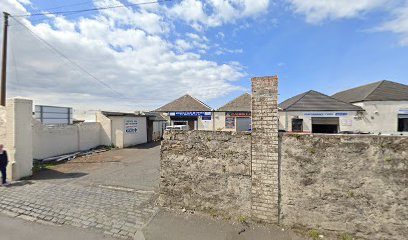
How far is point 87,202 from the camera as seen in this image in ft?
19.7

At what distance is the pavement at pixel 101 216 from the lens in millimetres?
4480

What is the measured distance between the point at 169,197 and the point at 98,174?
5220 mm

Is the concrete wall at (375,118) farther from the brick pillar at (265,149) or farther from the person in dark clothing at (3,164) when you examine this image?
the person in dark clothing at (3,164)

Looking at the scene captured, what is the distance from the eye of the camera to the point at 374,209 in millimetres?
4066

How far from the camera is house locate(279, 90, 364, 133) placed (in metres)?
22.4

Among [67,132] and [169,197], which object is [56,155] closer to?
[67,132]

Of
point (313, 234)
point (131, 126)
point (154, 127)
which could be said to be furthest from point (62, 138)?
point (313, 234)

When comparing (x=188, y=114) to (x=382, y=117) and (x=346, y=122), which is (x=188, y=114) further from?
(x=382, y=117)

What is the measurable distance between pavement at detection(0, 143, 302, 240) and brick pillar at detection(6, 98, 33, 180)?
76 centimetres

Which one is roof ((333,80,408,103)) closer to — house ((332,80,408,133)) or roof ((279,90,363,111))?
house ((332,80,408,133))

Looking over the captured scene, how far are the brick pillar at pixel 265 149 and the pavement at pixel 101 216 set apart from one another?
43cm

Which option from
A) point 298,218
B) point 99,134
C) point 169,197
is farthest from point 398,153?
point 99,134

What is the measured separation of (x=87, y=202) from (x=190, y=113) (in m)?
22.8

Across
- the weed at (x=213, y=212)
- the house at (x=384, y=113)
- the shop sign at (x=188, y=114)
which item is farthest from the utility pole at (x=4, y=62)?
the house at (x=384, y=113)
